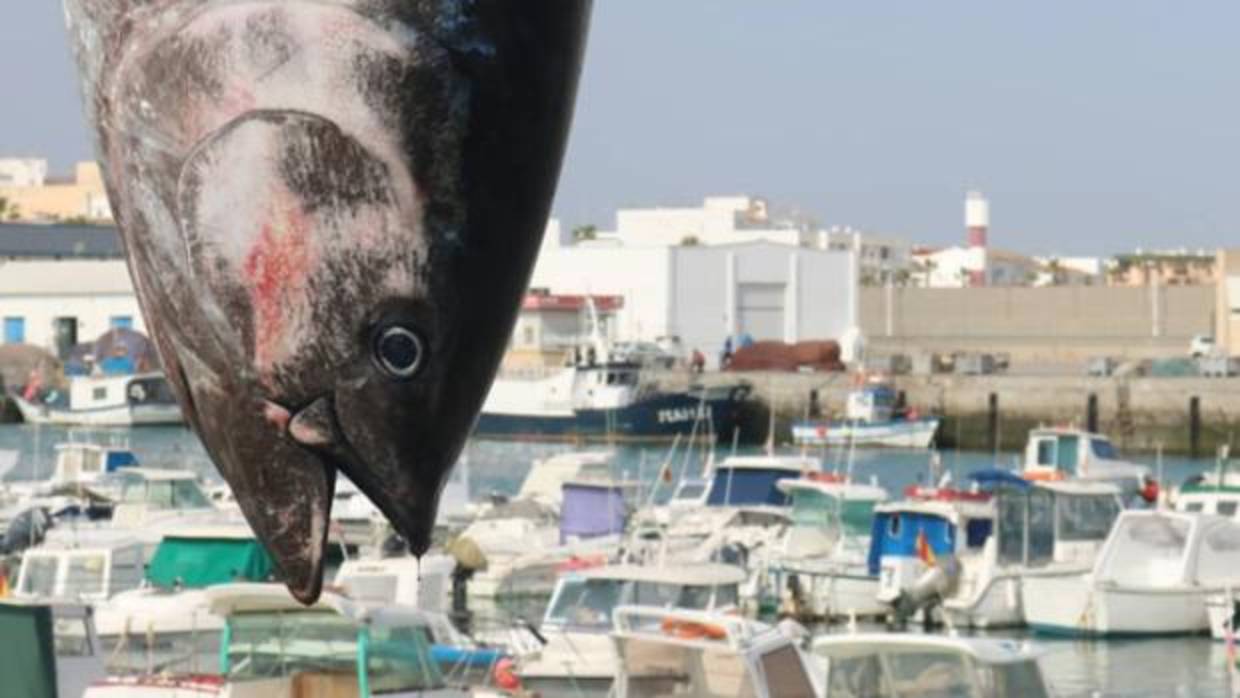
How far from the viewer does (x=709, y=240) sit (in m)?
128

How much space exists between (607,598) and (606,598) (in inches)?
0.8

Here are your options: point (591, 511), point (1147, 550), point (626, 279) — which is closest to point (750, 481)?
point (591, 511)

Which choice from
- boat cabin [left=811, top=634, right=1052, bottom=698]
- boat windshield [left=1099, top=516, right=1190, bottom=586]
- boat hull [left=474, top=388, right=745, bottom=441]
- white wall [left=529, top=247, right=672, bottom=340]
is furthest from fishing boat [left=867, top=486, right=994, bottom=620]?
white wall [left=529, top=247, right=672, bottom=340]

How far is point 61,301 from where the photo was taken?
103812 mm

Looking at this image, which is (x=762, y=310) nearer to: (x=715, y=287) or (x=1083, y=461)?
(x=715, y=287)

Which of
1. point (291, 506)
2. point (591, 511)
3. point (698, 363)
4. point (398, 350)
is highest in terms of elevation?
point (398, 350)

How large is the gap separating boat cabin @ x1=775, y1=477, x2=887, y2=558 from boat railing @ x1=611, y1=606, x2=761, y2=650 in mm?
18753

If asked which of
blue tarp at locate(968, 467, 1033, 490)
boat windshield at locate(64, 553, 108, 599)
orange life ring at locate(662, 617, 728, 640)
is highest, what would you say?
A: orange life ring at locate(662, 617, 728, 640)

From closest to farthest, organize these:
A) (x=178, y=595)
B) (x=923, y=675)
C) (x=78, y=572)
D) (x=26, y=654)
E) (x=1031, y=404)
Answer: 1. (x=26, y=654)
2. (x=923, y=675)
3. (x=178, y=595)
4. (x=78, y=572)
5. (x=1031, y=404)

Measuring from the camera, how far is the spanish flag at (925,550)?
127 feet

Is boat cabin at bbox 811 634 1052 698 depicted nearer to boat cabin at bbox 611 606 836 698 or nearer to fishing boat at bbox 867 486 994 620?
boat cabin at bbox 611 606 836 698

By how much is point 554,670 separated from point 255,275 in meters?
25.4

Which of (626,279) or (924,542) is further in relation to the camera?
(626,279)

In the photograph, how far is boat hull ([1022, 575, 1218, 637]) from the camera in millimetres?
37656
